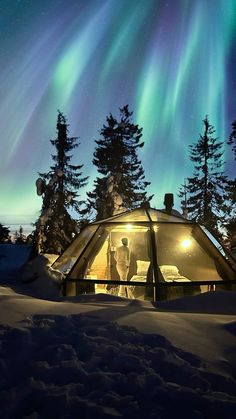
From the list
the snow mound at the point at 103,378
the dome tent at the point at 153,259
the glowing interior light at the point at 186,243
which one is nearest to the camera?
the snow mound at the point at 103,378

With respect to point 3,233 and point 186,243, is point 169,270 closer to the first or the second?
point 186,243

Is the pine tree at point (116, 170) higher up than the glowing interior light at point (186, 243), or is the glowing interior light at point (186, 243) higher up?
the pine tree at point (116, 170)

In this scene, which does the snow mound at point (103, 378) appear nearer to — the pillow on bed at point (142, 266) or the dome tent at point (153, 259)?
the dome tent at point (153, 259)

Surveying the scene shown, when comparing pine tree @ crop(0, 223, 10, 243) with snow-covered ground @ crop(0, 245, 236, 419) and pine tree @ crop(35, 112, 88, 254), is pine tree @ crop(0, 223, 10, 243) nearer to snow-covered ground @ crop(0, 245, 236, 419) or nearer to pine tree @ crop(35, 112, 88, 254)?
pine tree @ crop(35, 112, 88, 254)

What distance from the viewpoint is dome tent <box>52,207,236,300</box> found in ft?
28.8

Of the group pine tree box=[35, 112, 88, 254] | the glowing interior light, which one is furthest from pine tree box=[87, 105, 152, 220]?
the glowing interior light

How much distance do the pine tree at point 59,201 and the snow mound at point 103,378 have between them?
1654 centimetres

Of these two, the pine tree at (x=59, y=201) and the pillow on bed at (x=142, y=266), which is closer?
the pillow on bed at (x=142, y=266)

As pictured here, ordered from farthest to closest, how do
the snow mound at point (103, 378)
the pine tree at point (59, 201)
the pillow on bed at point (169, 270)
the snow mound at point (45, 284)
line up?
the pine tree at point (59, 201) → the pillow on bed at point (169, 270) → the snow mound at point (45, 284) → the snow mound at point (103, 378)

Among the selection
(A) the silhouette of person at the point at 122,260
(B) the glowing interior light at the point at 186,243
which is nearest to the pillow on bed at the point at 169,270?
(B) the glowing interior light at the point at 186,243

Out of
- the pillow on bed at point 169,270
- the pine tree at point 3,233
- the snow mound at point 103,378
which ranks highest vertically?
the pine tree at point 3,233

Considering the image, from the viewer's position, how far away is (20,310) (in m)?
4.84

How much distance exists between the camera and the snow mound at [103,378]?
8.43 feet

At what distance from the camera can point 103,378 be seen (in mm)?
2945
